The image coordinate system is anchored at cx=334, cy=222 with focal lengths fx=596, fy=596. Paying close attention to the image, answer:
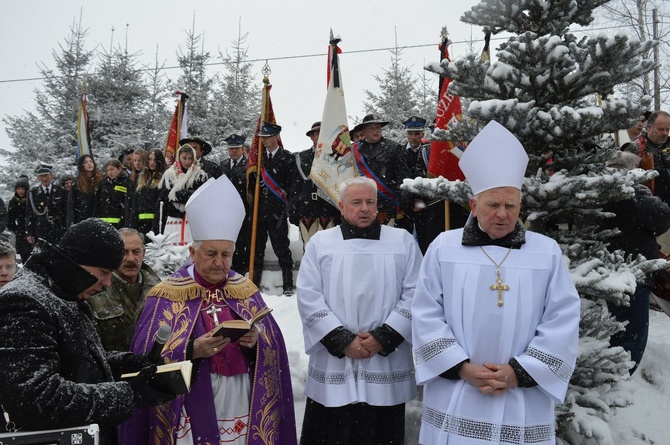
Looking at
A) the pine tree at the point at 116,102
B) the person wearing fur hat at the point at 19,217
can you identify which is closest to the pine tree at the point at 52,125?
the pine tree at the point at 116,102

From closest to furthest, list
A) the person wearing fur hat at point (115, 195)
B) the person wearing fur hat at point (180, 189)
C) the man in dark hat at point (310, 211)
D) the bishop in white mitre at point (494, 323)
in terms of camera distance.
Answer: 1. the bishop in white mitre at point (494, 323)
2. the man in dark hat at point (310, 211)
3. the person wearing fur hat at point (180, 189)
4. the person wearing fur hat at point (115, 195)

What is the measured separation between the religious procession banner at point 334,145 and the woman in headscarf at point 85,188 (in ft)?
18.8

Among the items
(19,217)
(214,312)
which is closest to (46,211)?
(19,217)

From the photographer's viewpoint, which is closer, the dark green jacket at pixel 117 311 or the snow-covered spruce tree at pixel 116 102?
the dark green jacket at pixel 117 311

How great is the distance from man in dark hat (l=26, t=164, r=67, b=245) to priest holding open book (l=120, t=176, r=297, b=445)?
8892 mm

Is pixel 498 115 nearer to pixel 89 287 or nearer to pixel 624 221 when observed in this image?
pixel 624 221

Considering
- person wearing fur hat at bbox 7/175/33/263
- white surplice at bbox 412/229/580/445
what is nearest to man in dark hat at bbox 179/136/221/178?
person wearing fur hat at bbox 7/175/33/263

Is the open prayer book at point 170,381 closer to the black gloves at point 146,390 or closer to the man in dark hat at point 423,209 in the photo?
the black gloves at point 146,390

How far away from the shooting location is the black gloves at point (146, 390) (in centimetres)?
256

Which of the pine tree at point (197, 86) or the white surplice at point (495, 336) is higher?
the pine tree at point (197, 86)

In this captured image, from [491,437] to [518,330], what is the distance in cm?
57

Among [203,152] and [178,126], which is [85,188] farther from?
[203,152]

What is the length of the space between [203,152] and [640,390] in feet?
22.4

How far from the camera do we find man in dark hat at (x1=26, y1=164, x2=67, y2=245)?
11430 millimetres
